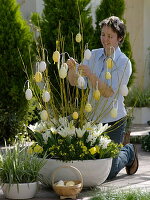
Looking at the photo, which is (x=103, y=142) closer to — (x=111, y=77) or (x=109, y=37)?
(x=111, y=77)

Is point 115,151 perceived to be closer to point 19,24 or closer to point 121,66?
→ point 121,66

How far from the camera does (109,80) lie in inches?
217

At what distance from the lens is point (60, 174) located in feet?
16.7

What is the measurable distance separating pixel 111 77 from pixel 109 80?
0.42ft

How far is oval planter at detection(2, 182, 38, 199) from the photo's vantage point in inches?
193

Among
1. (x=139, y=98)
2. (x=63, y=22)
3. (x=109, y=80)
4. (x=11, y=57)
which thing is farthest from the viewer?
(x=139, y=98)

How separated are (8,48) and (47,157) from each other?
138 inches

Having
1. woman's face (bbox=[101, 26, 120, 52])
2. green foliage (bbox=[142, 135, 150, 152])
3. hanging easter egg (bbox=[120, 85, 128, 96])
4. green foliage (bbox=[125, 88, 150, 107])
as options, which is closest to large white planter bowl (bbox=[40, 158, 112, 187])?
hanging easter egg (bbox=[120, 85, 128, 96])

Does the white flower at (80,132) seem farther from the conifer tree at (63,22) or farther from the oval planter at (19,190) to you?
the conifer tree at (63,22)

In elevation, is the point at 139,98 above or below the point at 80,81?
below

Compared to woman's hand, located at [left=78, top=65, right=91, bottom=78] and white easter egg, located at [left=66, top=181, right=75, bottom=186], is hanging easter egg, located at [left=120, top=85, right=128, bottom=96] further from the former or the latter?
white easter egg, located at [left=66, top=181, right=75, bottom=186]

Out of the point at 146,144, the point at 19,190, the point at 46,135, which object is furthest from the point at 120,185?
the point at 146,144

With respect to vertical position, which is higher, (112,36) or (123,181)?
(112,36)

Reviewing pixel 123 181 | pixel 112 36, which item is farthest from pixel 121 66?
pixel 123 181
